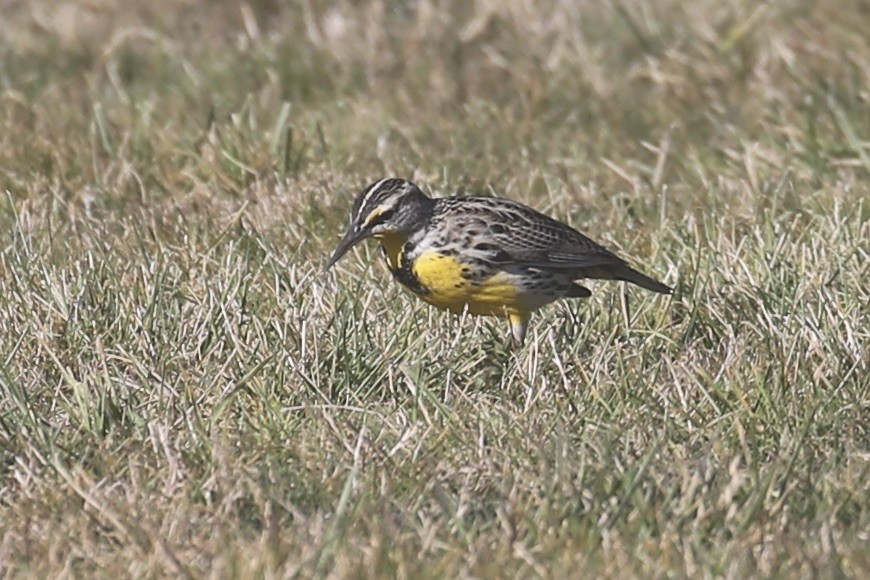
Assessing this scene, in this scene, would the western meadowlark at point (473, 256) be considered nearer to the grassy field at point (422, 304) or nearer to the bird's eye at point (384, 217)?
the bird's eye at point (384, 217)

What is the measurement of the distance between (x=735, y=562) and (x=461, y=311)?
2.03m

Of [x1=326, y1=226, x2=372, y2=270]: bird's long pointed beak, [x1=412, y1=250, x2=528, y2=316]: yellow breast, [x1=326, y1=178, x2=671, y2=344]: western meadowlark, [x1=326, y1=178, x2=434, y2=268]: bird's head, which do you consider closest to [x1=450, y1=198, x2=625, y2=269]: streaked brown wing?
[x1=326, y1=178, x2=671, y2=344]: western meadowlark

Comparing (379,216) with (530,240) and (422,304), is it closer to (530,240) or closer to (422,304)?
(422,304)

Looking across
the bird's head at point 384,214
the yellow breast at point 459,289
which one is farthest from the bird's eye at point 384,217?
the yellow breast at point 459,289

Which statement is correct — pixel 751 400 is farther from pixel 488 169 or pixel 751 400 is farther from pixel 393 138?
pixel 393 138

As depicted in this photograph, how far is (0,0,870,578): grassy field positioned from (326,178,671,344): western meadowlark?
136 millimetres

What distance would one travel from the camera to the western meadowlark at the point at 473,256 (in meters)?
5.82

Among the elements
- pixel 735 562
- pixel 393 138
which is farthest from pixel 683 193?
pixel 735 562

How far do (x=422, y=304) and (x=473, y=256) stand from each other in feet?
1.19

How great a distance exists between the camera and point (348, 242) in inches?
230

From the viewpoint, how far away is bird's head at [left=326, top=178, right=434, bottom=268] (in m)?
5.89

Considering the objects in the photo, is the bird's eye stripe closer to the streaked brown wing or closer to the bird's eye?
the bird's eye

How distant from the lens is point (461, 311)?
586cm

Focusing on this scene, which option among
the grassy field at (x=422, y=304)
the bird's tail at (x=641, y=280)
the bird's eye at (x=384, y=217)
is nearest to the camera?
the grassy field at (x=422, y=304)
